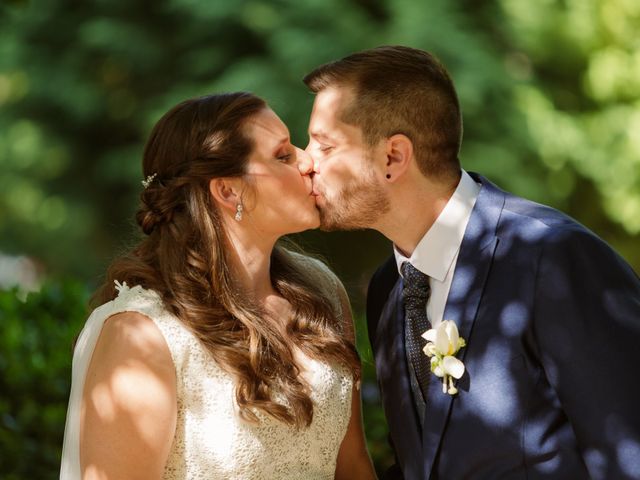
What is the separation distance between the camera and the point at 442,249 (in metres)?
2.82

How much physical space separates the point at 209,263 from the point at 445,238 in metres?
0.71

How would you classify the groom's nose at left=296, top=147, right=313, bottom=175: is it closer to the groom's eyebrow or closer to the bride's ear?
the groom's eyebrow

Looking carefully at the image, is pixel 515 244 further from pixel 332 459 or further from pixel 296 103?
pixel 296 103

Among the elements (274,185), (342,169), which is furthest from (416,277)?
(274,185)

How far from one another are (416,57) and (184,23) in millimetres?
A: 5341

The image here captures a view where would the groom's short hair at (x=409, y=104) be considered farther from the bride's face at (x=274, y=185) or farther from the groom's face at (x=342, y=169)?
the bride's face at (x=274, y=185)

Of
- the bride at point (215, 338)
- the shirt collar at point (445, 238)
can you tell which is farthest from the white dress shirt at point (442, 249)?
the bride at point (215, 338)

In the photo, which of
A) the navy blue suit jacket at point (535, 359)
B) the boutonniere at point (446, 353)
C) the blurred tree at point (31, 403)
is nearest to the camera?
the navy blue suit jacket at point (535, 359)

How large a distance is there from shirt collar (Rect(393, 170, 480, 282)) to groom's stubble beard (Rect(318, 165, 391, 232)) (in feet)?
0.53

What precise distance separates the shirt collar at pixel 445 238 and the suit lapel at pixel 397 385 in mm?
195

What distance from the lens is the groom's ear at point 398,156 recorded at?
9.51ft

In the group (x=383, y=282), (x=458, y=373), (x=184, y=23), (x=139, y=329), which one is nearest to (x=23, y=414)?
(x=139, y=329)

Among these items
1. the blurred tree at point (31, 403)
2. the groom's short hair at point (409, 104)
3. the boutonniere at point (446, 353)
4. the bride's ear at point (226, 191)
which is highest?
A: the groom's short hair at point (409, 104)

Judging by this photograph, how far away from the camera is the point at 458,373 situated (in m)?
2.54
